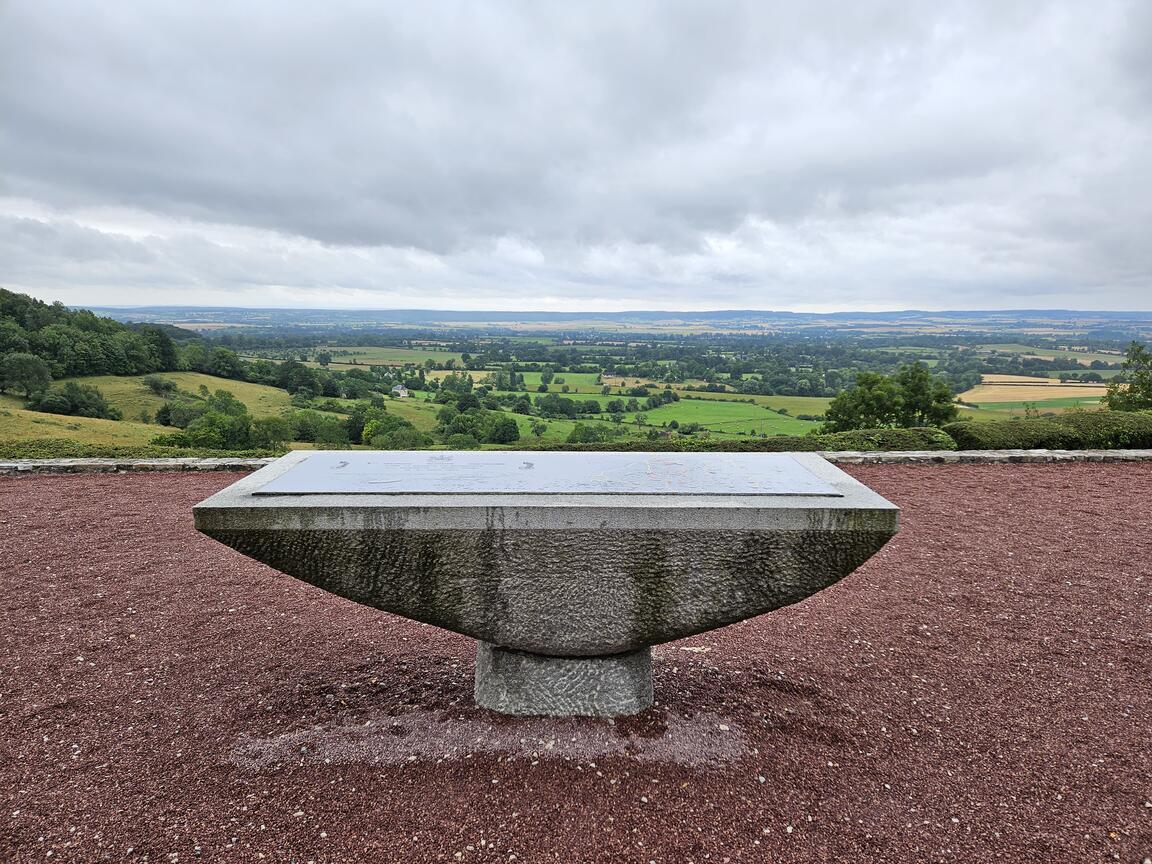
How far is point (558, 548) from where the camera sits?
3451 mm

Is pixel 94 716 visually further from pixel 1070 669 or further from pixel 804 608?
pixel 1070 669

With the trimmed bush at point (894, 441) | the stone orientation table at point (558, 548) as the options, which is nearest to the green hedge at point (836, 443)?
the trimmed bush at point (894, 441)

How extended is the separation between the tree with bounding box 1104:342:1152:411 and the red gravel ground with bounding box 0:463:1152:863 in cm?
2060

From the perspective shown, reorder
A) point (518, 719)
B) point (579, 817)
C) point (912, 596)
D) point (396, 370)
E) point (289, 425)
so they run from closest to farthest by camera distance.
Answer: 1. point (579, 817)
2. point (518, 719)
3. point (912, 596)
4. point (289, 425)
5. point (396, 370)

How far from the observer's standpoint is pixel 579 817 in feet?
10.5

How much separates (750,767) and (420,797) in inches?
68.0

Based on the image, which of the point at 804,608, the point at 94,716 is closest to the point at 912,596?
the point at 804,608

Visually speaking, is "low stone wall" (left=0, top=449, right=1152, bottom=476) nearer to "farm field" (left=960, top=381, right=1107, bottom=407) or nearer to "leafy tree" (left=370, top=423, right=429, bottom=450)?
"leafy tree" (left=370, top=423, right=429, bottom=450)

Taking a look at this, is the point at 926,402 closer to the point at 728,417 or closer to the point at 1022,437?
the point at 728,417

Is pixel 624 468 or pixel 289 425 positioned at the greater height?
pixel 624 468

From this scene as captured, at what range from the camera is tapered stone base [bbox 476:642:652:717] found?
3.89 m

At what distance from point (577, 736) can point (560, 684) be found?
0.30m

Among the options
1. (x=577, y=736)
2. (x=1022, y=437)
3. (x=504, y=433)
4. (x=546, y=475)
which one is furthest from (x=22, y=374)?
(x=1022, y=437)

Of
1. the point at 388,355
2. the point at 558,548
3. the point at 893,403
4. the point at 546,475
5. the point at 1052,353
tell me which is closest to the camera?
the point at 558,548
